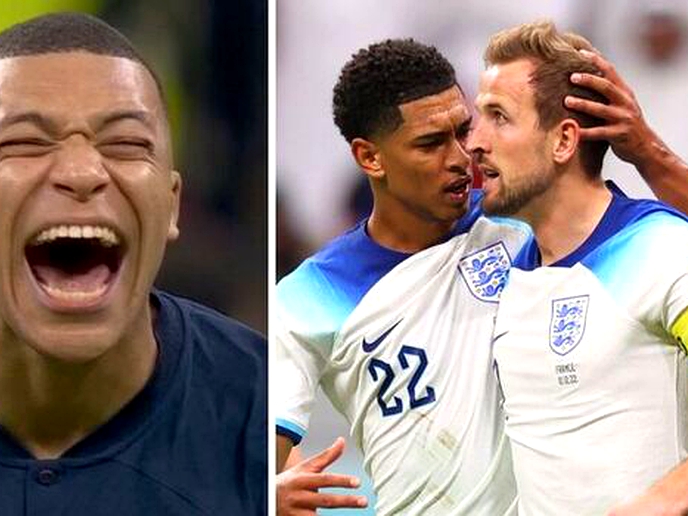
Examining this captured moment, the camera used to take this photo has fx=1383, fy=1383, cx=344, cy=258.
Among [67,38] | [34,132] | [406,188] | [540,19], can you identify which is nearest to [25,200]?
[34,132]

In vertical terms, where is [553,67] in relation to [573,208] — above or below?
above

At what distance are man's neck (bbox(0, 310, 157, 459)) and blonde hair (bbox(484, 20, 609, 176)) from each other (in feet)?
2.10

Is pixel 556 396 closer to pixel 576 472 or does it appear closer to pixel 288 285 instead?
pixel 576 472

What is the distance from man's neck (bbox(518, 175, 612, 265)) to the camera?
6.15 feet

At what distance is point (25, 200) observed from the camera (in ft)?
6.03

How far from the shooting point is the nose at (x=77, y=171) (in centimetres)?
184

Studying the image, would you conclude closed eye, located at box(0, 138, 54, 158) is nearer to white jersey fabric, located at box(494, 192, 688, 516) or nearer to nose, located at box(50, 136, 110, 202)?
nose, located at box(50, 136, 110, 202)

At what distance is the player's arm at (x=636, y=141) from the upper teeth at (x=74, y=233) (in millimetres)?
680

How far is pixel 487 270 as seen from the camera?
6.34ft

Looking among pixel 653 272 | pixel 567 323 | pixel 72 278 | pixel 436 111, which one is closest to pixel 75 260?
pixel 72 278

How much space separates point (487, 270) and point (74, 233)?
1.87ft

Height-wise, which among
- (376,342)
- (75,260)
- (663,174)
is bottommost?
(376,342)

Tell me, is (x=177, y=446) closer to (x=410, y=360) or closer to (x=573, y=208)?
(x=410, y=360)

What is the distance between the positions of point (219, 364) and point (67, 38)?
50cm
